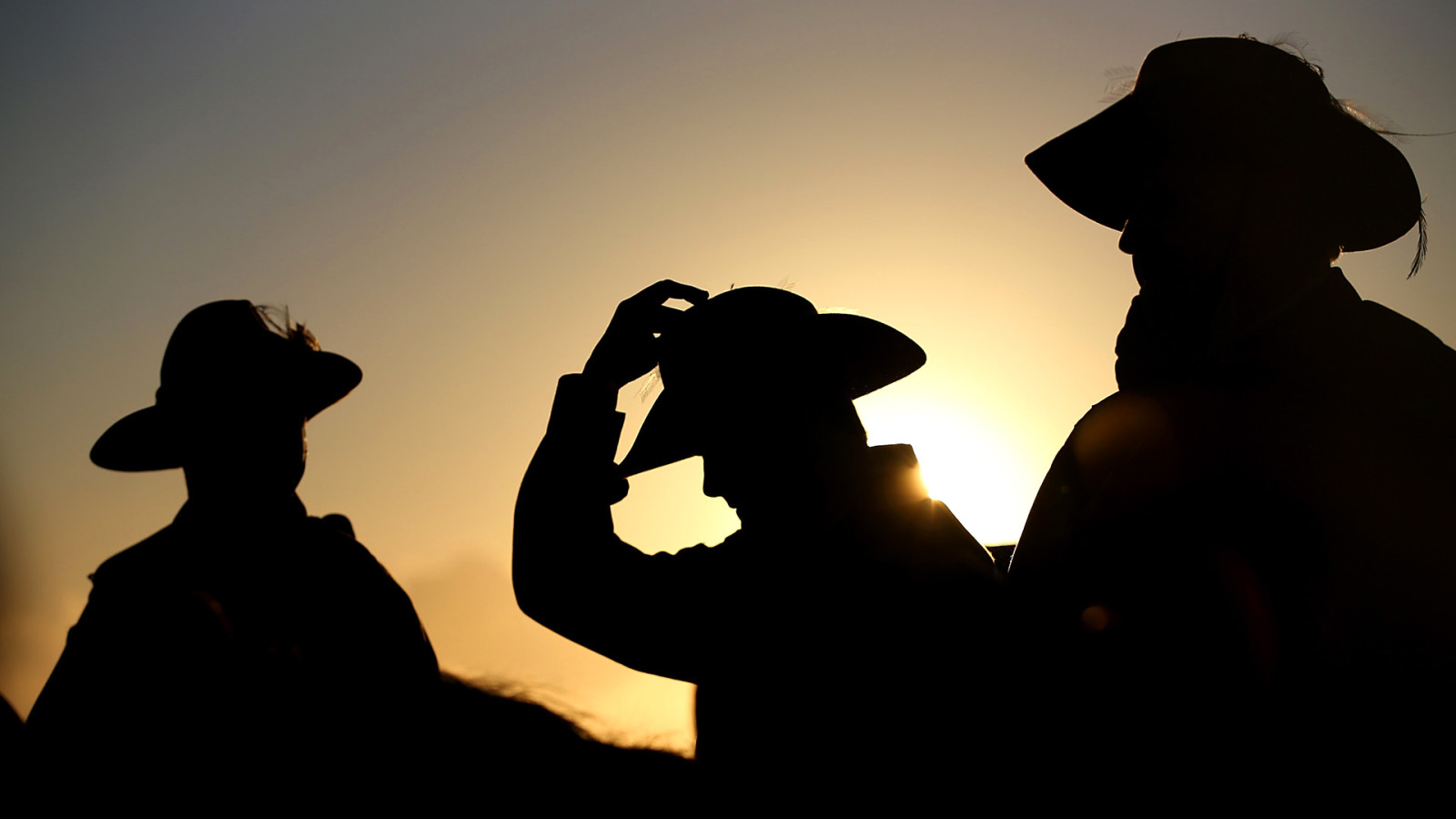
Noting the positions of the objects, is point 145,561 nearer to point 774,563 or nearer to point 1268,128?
point 774,563

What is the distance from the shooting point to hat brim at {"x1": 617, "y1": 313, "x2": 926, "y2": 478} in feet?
9.90

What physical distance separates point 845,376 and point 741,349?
0.32m

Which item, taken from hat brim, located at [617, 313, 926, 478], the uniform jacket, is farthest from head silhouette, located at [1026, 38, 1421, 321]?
hat brim, located at [617, 313, 926, 478]

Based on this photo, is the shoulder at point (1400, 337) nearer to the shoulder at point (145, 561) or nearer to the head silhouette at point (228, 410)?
the head silhouette at point (228, 410)

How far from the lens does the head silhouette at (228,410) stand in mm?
3379

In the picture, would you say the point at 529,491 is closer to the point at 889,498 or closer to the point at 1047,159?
the point at 889,498

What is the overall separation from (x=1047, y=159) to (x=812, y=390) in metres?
1.09

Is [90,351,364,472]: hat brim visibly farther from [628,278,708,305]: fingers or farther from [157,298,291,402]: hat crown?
[628,278,708,305]: fingers

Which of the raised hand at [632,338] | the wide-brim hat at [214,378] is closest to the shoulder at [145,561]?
the wide-brim hat at [214,378]

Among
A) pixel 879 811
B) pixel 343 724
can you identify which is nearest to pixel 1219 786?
pixel 879 811

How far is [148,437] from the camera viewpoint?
3705 millimetres

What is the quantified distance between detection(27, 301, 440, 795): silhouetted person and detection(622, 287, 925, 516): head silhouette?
39.7 inches

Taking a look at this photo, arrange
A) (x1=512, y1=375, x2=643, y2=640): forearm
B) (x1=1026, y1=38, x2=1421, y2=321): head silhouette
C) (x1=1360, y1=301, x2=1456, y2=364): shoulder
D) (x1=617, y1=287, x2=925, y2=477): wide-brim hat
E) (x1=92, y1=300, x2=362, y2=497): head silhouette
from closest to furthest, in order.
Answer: (x1=1360, y1=301, x2=1456, y2=364): shoulder, (x1=1026, y1=38, x2=1421, y2=321): head silhouette, (x1=512, y1=375, x2=643, y2=640): forearm, (x1=617, y1=287, x2=925, y2=477): wide-brim hat, (x1=92, y1=300, x2=362, y2=497): head silhouette

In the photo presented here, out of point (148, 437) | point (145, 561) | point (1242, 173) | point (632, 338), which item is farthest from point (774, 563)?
point (148, 437)
